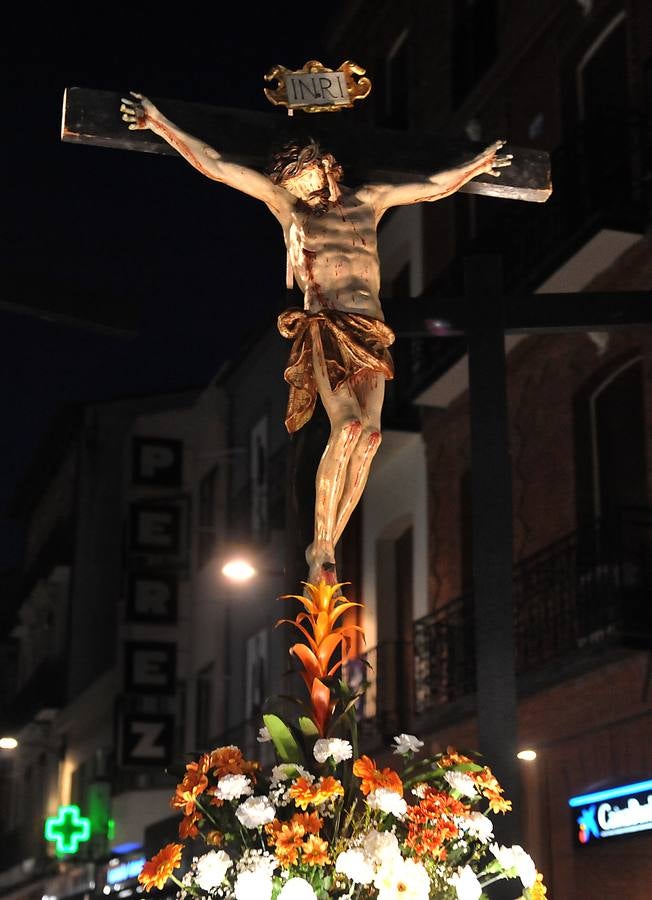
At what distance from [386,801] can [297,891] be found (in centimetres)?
39

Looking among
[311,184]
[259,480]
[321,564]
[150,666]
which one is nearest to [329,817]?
[321,564]

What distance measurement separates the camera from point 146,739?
2833 centimetres

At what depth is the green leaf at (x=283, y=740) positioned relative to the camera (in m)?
5.15

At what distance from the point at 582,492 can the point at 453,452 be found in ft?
11.0

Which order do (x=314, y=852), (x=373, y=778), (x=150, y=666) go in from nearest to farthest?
(x=314, y=852)
(x=373, y=778)
(x=150, y=666)

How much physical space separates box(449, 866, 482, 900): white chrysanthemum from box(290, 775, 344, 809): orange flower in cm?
44

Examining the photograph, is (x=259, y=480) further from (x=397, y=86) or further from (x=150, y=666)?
(x=397, y=86)

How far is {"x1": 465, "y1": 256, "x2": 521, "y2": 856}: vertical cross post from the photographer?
19.1ft

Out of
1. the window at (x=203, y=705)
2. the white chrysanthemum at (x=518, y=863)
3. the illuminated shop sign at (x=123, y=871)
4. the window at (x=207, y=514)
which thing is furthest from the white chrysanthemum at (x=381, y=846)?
the window at (x=207, y=514)

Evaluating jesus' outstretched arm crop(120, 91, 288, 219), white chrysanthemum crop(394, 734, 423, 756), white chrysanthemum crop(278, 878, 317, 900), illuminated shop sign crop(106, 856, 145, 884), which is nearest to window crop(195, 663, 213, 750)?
illuminated shop sign crop(106, 856, 145, 884)

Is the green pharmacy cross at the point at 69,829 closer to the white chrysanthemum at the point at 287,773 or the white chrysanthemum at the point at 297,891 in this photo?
the white chrysanthemum at the point at 287,773

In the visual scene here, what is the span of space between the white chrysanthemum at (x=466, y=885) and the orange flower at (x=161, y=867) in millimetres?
842

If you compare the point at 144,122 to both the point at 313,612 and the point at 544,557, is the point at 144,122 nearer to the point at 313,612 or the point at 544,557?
the point at 313,612

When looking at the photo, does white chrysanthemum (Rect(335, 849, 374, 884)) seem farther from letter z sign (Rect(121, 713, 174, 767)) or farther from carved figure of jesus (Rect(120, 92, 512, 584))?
letter z sign (Rect(121, 713, 174, 767))
